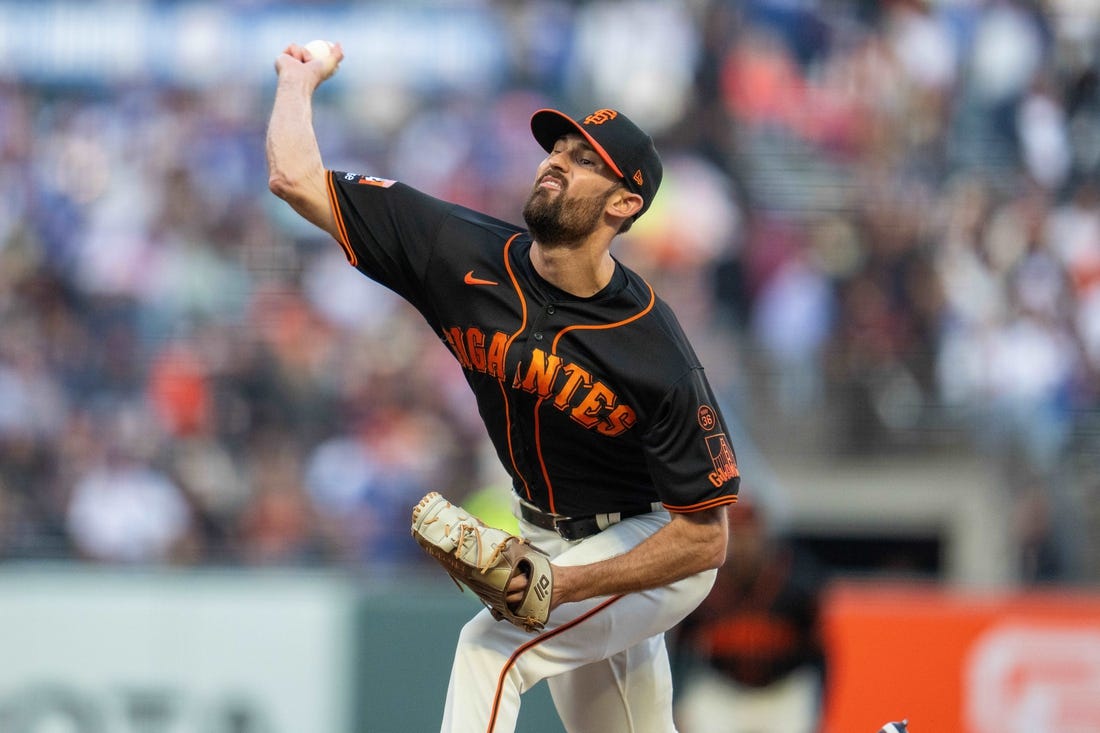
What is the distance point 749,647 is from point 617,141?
3.88m

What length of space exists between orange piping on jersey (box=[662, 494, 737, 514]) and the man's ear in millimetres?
839

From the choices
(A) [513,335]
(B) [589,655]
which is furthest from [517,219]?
(B) [589,655]

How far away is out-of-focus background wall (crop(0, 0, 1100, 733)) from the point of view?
10391 mm

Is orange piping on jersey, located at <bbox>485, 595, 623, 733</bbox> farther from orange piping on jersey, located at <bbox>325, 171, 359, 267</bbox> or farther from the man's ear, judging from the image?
orange piping on jersey, located at <bbox>325, 171, 359, 267</bbox>

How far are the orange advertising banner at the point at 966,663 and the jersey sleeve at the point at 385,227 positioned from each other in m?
4.32

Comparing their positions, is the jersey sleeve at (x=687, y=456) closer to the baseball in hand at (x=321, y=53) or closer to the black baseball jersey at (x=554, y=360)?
the black baseball jersey at (x=554, y=360)

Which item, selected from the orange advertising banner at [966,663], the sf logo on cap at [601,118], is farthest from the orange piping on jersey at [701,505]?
the orange advertising banner at [966,663]

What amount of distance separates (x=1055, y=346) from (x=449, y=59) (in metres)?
5.87

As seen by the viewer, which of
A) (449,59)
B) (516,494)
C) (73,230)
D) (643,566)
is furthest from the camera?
(449,59)

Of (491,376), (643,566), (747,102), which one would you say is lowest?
(643,566)

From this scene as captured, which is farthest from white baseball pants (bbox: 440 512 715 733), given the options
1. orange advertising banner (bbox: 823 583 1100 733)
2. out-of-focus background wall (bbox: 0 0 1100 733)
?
orange advertising banner (bbox: 823 583 1100 733)

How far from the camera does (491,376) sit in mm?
4566

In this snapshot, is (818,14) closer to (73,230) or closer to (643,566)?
(73,230)

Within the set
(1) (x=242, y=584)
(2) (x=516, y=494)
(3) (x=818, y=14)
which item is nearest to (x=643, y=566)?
(2) (x=516, y=494)
